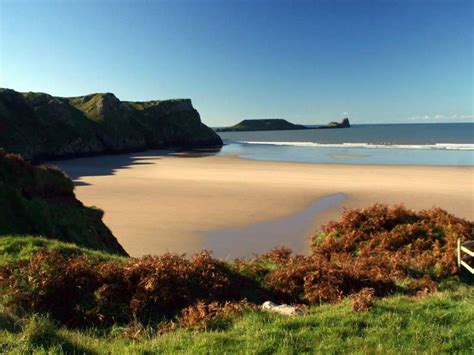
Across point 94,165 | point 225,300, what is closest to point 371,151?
point 94,165

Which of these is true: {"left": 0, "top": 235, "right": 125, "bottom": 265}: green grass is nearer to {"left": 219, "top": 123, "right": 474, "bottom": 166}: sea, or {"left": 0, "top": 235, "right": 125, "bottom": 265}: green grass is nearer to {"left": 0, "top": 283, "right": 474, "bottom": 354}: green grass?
{"left": 0, "top": 283, "right": 474, "bottom": 354}: green grass

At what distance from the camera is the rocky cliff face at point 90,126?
62.3 metres

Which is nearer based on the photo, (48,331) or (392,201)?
(48,331)

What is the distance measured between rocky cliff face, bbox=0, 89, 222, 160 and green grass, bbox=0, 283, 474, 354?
5793cm

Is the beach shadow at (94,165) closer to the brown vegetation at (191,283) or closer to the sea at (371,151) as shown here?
the sea at (371,151)

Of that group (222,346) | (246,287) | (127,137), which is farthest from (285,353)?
(127,137)

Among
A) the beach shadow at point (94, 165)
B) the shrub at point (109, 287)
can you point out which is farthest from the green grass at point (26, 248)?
the beach shadow at point (94, 165)

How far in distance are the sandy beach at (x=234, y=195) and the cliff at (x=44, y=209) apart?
2.55m

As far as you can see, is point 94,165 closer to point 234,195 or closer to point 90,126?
point 90,126

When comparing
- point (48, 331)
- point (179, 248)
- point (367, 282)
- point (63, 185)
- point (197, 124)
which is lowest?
point (179, 248)

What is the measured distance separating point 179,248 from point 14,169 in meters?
6.61

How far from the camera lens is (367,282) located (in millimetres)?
7922

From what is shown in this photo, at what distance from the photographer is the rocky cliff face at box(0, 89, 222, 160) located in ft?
205

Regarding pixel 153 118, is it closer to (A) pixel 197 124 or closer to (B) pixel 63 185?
(A) pixel 197 124
